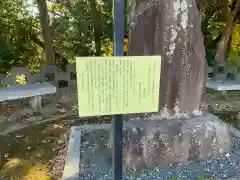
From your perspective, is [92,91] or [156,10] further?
[156,10]

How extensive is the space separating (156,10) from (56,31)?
5005 millimetres

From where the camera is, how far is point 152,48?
2869 millimetres

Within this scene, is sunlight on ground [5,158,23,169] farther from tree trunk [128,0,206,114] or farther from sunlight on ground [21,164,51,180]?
tree trunk [128,0,206,114]

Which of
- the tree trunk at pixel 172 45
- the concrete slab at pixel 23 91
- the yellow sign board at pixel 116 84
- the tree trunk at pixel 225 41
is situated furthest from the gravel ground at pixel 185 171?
the tree trunk at pixel 225 41

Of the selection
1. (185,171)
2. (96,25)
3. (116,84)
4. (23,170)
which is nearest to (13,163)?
(23,170)

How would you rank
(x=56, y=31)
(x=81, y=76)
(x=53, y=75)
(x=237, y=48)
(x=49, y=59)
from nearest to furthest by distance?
(x=81, y=76)
(x=53, y=75)
(x=49, y=59)
(x=56, y=31)
(x=237, y=48)

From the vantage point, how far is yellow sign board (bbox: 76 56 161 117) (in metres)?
1.74

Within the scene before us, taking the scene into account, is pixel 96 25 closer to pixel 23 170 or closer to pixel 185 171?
pixel 23 170

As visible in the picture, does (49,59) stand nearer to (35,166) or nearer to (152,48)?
(35,166)

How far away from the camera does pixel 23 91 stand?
189 inches

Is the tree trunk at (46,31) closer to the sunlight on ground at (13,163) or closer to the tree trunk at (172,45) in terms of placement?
the sunlight on ground at (13,163)

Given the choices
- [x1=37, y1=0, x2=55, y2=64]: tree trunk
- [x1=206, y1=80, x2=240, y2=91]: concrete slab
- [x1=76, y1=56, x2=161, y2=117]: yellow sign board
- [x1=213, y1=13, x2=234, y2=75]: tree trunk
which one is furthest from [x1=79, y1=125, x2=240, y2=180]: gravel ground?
[x1=213, y1=13, x2=234, y2=75]: tree trunk

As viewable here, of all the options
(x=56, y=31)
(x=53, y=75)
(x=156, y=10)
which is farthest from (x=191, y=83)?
(x=56, y=31)

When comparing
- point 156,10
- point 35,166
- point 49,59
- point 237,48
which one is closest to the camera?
point 156,10
